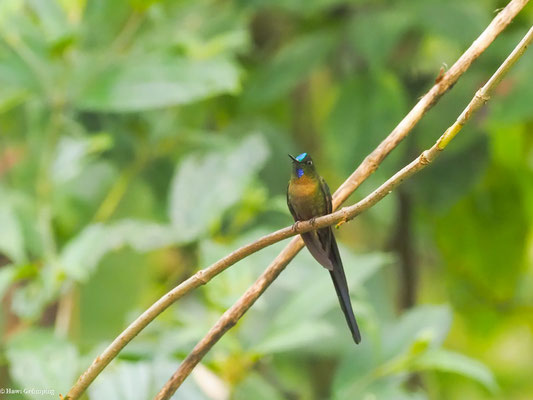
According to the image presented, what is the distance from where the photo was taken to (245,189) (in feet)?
6.31

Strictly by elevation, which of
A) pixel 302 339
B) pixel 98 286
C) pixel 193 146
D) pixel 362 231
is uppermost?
pixel 362 231

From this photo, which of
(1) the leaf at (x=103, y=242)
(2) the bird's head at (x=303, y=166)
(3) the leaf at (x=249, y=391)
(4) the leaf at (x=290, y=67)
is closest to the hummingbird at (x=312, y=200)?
(2) the bird's head at (x=303, y=166)

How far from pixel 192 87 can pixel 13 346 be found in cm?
71

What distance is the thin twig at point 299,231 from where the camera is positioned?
80 cm

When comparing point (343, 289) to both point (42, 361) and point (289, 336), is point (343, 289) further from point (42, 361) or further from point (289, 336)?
point (42, 361)

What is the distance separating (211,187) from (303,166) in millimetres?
837

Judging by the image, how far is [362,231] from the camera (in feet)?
9.41

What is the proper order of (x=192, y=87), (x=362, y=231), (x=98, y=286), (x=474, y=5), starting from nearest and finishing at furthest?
1. (x=192, y=87)
2. (x=474, y=5)
3. (x=98, y=286)
4. (x=362, y=231)

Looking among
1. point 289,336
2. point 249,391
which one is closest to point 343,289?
point 289,336

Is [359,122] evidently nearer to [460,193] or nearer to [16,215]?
[460,193]

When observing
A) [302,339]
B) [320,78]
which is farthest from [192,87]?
[320,78]

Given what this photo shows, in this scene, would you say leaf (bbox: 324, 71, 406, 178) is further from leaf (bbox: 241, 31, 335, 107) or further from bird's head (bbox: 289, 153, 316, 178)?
bird's head (bbox: 289, 153, 316, 178)

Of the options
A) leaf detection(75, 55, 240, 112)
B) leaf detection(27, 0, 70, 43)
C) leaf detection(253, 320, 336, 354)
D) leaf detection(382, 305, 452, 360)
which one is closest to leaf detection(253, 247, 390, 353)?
leaf detection(253, 320, 336, 354)

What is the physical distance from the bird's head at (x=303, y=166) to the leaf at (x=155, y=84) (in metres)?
0.73
